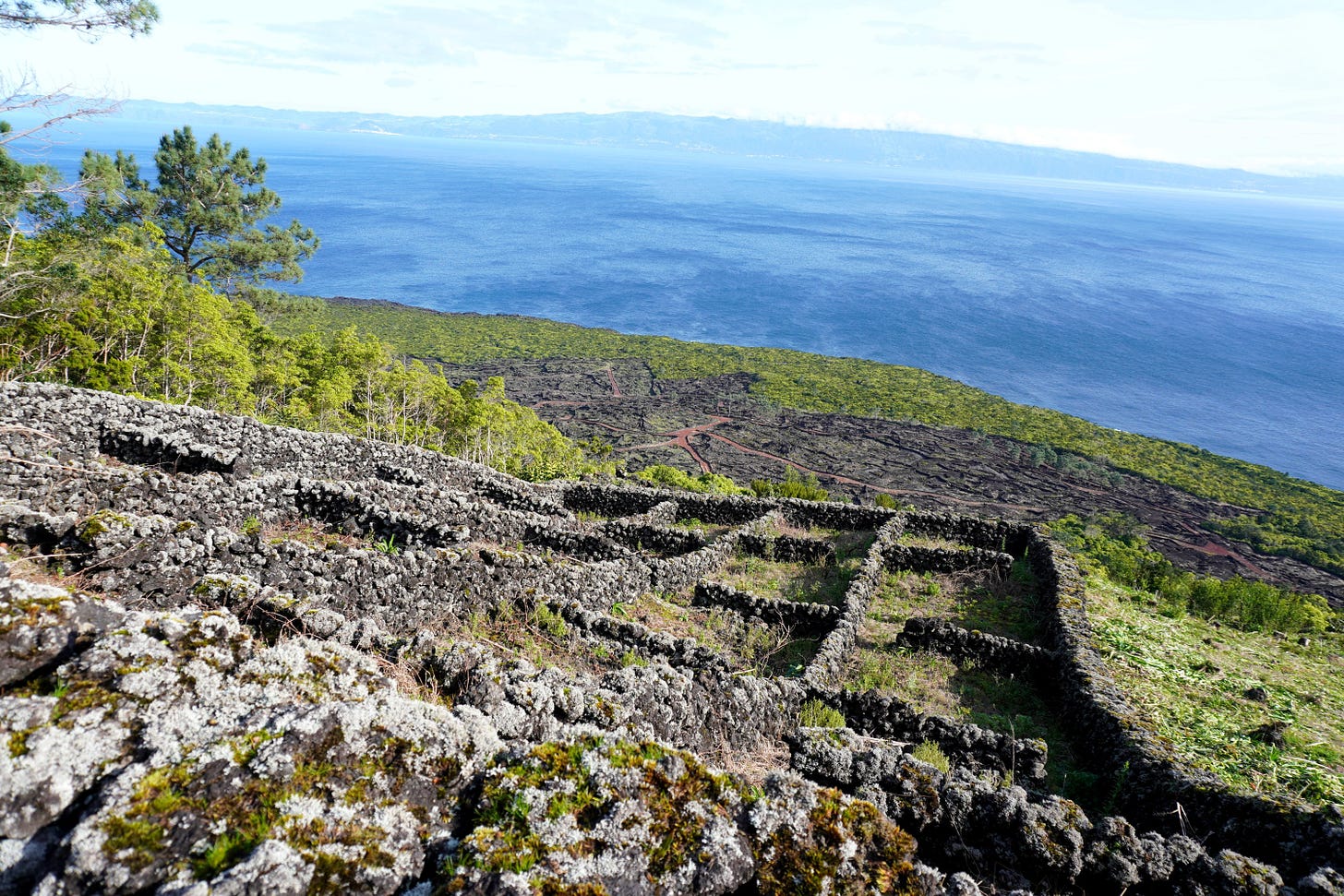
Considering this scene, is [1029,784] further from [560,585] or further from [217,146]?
[217,146]

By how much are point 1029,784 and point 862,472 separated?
165ft

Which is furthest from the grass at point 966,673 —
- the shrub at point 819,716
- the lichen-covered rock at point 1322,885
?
the lichen-covered rock at point 1322,885

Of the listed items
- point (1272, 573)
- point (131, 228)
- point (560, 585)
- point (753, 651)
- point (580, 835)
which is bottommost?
point (1272, 573)

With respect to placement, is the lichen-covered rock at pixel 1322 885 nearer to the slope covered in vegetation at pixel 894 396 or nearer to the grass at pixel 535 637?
the grass at pixel 535 637

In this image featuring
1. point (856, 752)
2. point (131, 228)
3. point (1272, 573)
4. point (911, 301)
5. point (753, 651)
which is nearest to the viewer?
point (856, 752)

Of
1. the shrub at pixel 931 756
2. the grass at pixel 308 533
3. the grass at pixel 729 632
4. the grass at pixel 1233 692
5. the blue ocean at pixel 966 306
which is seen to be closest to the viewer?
the shrub at pixel 931 756

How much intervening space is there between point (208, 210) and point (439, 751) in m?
39.1

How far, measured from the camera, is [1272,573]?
46.4m

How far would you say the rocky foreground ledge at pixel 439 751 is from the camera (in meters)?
3.85

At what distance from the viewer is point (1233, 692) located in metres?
13.0

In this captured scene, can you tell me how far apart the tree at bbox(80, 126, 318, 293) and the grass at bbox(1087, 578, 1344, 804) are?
1582 inches

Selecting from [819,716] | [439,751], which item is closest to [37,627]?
[439,751]

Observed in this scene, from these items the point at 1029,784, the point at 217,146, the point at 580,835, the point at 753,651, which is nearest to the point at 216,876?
the point at 580,835

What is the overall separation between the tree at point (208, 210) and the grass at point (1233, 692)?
40.2 metres
